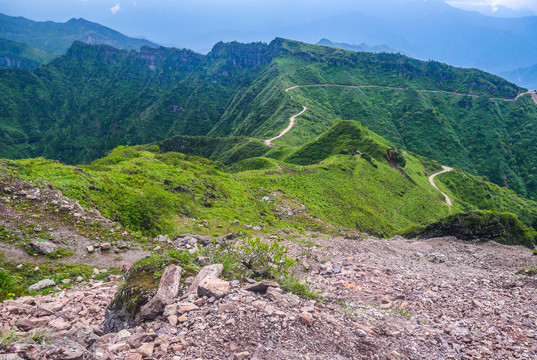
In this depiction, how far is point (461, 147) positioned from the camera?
119m

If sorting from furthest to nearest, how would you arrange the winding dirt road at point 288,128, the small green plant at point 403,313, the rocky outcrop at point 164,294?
the winding dirt road at point 288,128, the small green plant at point 403,313, the rocky outcrop at point 164,294

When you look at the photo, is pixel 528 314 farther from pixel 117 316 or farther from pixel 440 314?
pixel 117 316

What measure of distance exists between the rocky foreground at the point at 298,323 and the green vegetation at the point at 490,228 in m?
11.7

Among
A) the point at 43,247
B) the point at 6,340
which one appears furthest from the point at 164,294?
the point at 43,247

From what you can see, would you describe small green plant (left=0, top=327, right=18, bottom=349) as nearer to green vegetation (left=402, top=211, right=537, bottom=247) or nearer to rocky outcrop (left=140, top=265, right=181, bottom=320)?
rocky outcrop (left=140, top=265, right=181, bottom=320)

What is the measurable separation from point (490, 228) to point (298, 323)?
21.8 metres

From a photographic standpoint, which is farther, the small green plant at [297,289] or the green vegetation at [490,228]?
the green vegetation at [490,228]

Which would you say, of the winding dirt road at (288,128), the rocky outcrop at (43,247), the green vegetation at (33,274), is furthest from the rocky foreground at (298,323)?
the winding dirt road at (288,128)

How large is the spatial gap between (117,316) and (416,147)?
134m

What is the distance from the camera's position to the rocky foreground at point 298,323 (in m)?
5.07

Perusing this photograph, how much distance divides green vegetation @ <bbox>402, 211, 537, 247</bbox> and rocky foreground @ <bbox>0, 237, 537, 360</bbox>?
11.7m

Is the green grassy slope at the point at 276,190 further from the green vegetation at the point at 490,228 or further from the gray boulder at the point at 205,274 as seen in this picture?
the green vegetation at the point at 490,228

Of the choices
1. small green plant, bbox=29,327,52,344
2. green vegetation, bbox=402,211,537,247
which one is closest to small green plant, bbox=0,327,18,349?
small green plant, bbox=29,327,52,344

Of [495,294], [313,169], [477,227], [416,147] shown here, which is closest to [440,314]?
[495,294]
